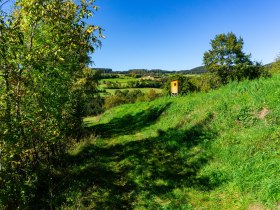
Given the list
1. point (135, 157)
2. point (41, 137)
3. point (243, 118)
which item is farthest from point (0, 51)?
point (243, 118)

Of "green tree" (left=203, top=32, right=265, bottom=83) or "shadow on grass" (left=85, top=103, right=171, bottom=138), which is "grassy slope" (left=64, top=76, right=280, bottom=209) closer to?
"shadow on grass" (left=85, top=103, right=171, bottom=138)

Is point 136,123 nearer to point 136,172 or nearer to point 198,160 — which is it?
point 136,172

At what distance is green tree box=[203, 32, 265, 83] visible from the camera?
2410 inches

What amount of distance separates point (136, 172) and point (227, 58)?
55.8m

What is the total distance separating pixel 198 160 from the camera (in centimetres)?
1270

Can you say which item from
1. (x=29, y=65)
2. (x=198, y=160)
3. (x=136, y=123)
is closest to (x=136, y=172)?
(x=198, y=160)

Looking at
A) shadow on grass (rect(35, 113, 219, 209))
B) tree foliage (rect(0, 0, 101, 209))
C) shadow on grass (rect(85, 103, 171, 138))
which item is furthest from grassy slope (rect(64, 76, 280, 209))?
tree foliage (rect(0, 0, 101, 209))

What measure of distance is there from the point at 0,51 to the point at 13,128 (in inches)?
97.9

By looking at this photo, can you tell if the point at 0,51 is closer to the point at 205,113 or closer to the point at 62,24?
the point at 62,24

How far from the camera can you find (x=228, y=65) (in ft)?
207

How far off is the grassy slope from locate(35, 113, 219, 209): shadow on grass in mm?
40

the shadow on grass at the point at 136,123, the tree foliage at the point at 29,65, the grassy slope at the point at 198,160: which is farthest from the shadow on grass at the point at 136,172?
the shadow on grass at the point at 136,123

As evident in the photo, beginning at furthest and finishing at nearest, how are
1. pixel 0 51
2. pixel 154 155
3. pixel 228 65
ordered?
pixel 228 65 → pixel 154 155 → pixel 0 51

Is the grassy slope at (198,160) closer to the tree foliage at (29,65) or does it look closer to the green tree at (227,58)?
the tree foliage at (29,65)
